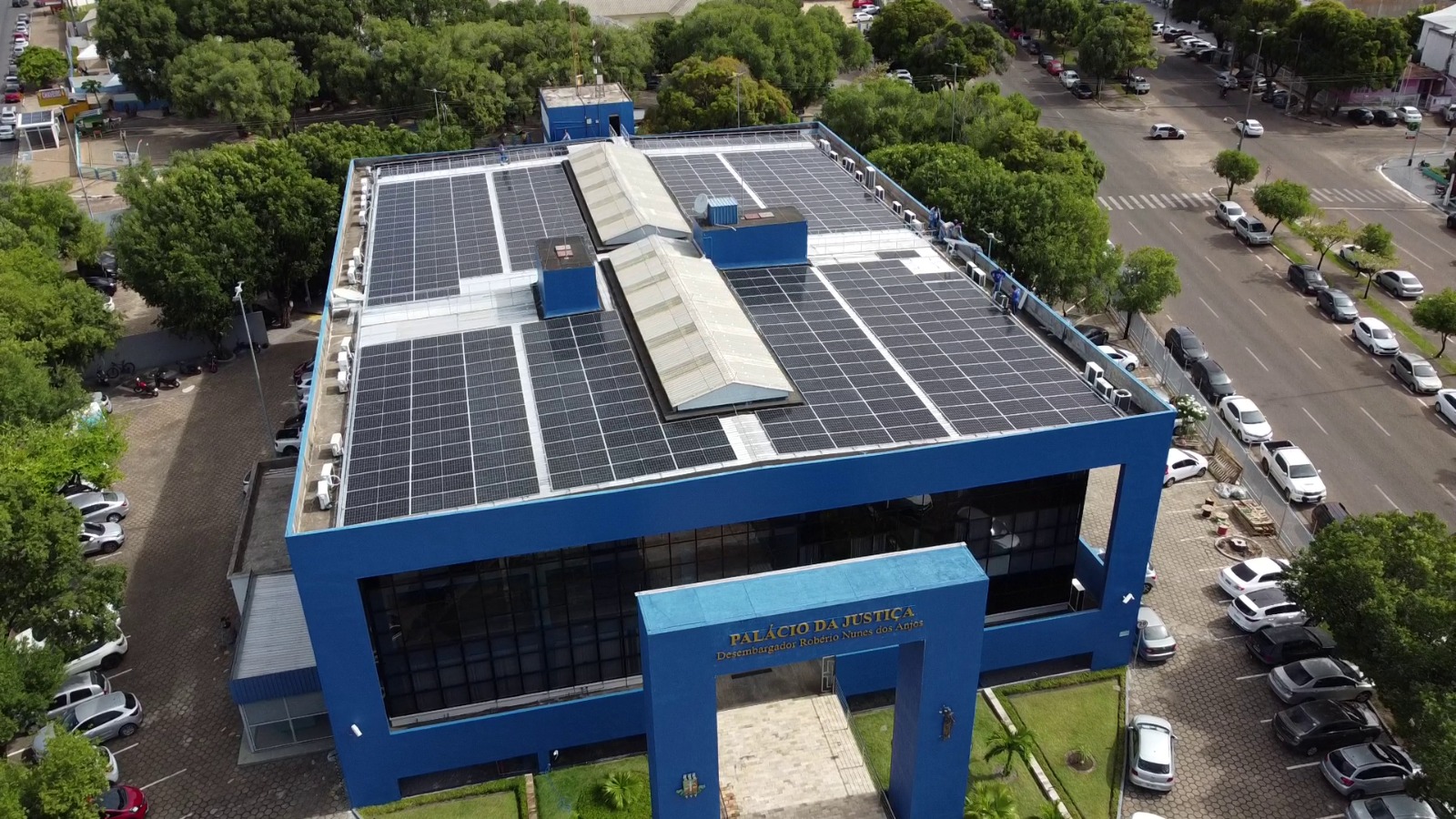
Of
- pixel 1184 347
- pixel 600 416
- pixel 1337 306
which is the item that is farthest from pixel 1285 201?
pixel 600 416

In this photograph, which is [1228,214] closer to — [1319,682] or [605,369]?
[1319,682]

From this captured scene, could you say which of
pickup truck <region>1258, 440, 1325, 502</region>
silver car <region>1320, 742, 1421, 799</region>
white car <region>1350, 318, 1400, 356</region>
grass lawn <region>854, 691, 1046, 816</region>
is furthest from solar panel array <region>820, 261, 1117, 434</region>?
white car <region>1350, 318, 1400, 356</region>

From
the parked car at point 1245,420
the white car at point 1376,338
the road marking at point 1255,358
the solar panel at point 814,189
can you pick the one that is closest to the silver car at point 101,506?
the solar panel at point 814,189

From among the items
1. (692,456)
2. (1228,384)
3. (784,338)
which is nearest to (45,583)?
(692,456)

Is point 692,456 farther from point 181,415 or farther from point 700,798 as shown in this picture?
point 181,415

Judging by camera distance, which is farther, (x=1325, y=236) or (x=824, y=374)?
(x=1325, y=236)

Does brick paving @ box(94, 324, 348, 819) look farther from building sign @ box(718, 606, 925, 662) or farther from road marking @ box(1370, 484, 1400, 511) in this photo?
road marking @ box(1370, 484, 1400, 511)
